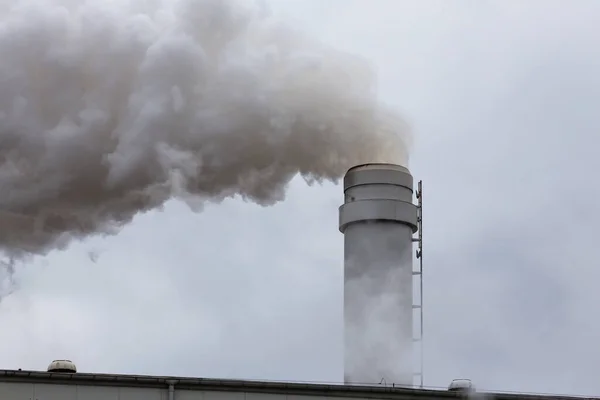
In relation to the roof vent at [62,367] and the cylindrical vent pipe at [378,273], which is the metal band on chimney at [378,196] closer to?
the cylindrical vent pipe at [378,273]

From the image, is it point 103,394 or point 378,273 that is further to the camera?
point 378,273

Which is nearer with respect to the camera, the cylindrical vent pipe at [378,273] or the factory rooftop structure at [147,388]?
the factory rooftop structure at [147,388]

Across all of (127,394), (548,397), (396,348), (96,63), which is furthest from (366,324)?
(96,63)

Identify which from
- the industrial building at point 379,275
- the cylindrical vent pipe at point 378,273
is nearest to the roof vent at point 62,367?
the industrial building at point 379,275

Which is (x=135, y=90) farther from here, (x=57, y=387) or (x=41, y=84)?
Result: (x=57, y=387)

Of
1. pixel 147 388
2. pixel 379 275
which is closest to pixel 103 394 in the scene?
pixel 147 388

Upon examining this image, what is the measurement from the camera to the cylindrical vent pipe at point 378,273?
27.6 meters

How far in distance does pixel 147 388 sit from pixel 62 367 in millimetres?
2492

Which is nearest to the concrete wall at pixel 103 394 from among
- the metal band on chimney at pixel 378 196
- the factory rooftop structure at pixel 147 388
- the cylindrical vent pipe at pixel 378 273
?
the factory rooftop structure at pixel 147 388

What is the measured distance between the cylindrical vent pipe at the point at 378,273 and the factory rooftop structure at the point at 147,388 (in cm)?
370

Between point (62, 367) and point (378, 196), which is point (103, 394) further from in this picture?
point (378, 196)

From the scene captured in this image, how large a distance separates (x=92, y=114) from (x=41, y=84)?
4.57 feet

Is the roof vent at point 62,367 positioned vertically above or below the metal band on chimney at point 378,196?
below

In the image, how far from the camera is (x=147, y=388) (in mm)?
23234
